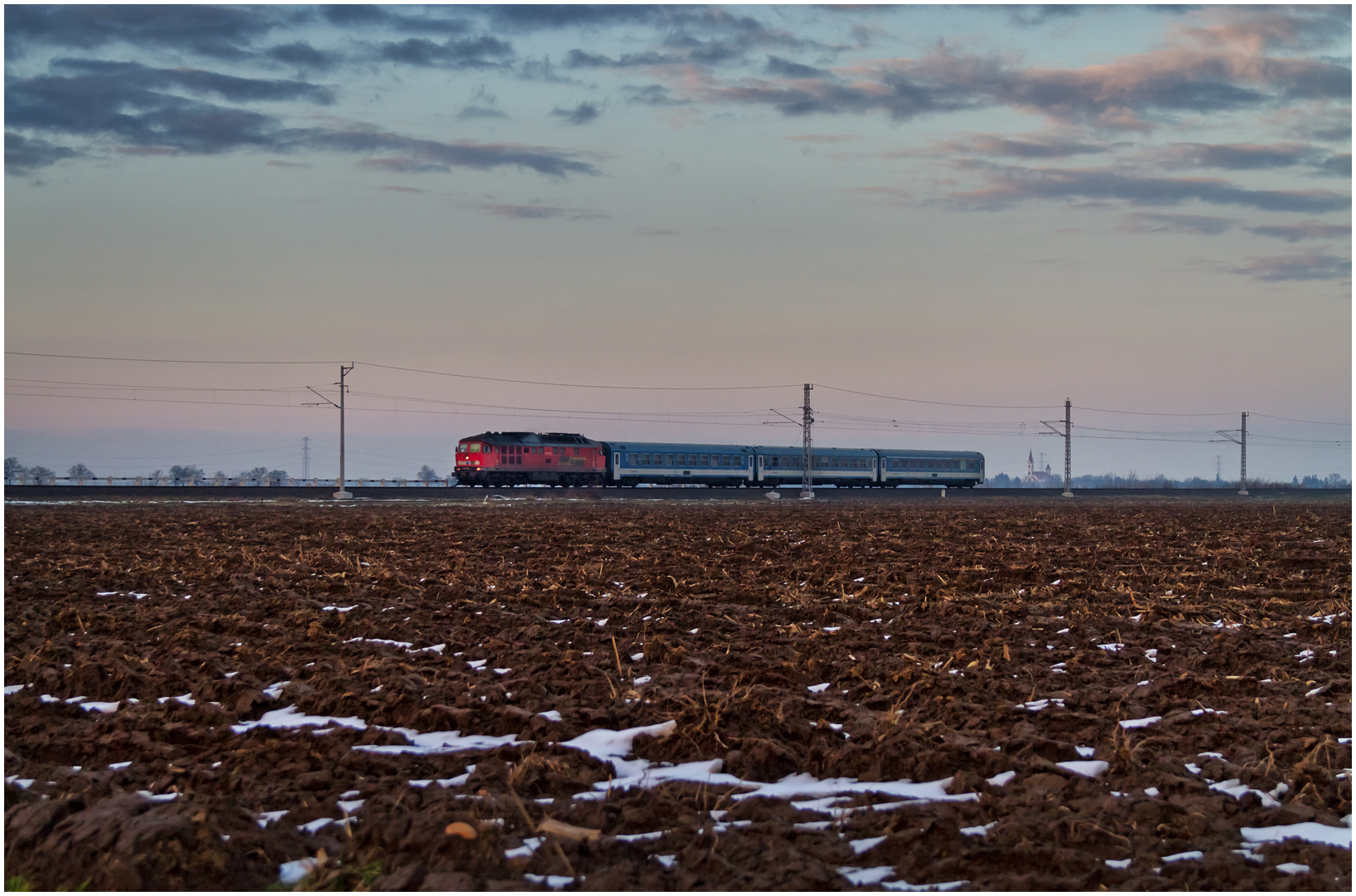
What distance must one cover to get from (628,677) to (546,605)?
5323 mm

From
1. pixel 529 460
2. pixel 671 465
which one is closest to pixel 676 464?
pixel 671 465

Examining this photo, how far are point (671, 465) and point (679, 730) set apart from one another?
248 feet

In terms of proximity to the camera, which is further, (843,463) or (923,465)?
(923,465)

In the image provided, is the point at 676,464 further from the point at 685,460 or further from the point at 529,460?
the point at 529,460

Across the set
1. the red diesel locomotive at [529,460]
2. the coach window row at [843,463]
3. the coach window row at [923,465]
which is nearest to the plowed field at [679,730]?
the red diesel locomotive at [529,460]

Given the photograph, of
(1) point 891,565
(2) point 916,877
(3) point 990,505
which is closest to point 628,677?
(2) point 916,877

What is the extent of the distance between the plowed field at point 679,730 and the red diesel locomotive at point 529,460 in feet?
191

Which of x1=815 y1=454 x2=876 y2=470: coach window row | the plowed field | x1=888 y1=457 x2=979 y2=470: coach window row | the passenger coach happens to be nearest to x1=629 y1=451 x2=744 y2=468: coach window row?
the passenger coach

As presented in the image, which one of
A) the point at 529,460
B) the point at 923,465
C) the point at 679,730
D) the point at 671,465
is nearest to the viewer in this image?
the point at 679,730

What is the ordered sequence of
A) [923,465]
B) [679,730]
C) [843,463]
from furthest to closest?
1. [923,465]
2. [843,463]
3. [679,730]

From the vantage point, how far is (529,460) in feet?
261

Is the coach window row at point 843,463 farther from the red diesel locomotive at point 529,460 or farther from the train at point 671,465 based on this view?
the red diesel locomotive at point 529,460

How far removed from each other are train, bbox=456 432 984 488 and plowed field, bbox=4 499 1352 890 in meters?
58.8

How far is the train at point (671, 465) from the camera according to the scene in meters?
78.9
